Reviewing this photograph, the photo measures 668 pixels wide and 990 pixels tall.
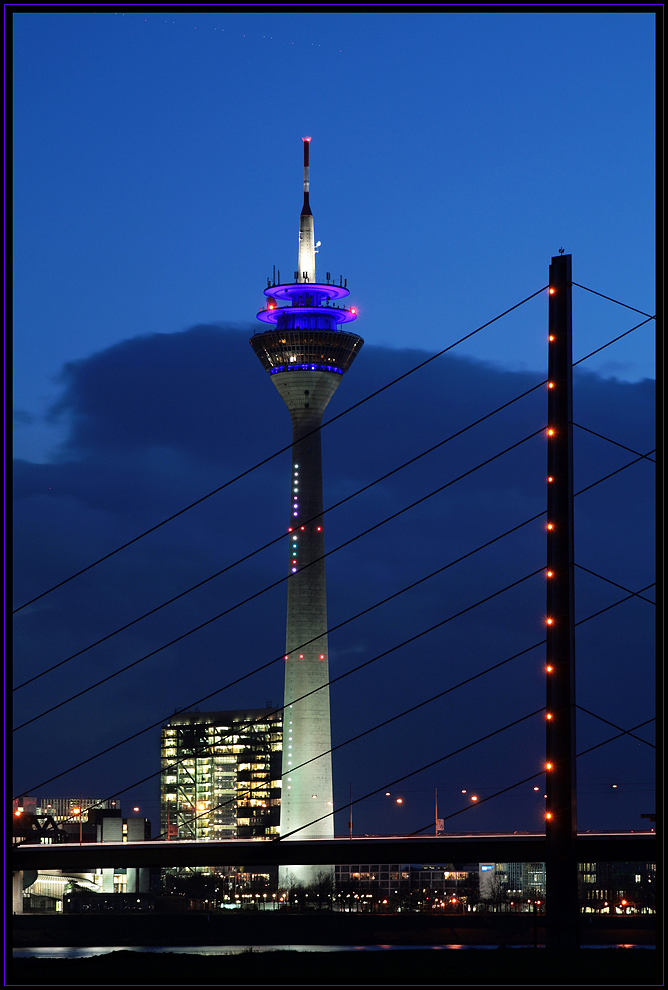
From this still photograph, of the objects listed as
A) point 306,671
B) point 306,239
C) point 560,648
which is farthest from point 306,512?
point 560,648

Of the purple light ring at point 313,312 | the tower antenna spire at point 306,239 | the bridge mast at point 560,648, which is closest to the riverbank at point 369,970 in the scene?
the bridge mast at point 560,648

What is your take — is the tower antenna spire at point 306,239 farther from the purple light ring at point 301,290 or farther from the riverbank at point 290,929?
the riverbank at point 290,929

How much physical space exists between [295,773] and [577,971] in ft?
406

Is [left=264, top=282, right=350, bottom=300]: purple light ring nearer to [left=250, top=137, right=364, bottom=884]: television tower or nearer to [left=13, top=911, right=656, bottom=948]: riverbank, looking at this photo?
[left=250, top=137, right=364, bottom=884]: television tower

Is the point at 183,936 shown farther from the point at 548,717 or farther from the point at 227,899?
the point at 548,717

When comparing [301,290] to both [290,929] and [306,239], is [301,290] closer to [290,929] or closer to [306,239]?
[306,239]

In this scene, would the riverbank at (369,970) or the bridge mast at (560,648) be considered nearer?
the riverbank at (369,970)

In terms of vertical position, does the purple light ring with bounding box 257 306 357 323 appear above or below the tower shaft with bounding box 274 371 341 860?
above

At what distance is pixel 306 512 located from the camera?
153625 millimetres

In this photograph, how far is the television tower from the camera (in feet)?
493

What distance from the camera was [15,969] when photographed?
32.9 metres

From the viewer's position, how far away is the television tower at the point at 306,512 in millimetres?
150375

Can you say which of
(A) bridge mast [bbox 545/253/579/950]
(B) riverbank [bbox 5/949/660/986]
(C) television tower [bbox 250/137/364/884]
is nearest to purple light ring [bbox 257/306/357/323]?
(C) television tower [bbox 250/137/364/884]
